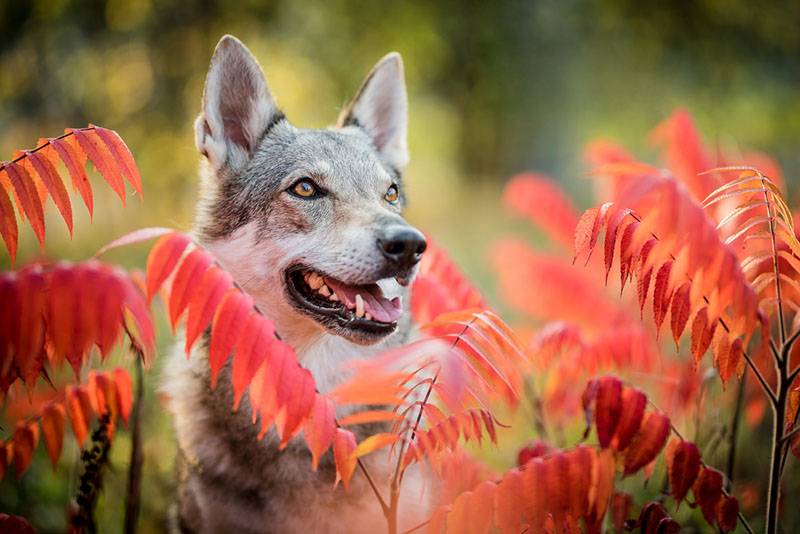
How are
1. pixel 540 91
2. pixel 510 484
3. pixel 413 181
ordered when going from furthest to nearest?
1. pixel 413 181
2. pixel 540 91
3. pixel 510 484

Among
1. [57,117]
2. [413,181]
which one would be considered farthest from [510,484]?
[413,181]

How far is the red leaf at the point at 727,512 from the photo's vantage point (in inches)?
98.5

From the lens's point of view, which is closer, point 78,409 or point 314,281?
point 78,409

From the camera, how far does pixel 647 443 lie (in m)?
2.61

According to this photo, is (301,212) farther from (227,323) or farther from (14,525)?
(14,525)

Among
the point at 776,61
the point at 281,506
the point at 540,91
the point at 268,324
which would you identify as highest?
the point at 776,61

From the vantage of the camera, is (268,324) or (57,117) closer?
(268,324)

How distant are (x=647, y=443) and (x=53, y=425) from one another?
2.57 m

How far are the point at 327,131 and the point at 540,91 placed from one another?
58.3 ft

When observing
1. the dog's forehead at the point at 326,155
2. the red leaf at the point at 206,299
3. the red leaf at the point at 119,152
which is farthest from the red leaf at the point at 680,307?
the red leaf at the point at 119,152

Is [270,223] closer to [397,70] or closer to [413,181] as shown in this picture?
[397,70]

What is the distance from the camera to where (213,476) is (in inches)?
132

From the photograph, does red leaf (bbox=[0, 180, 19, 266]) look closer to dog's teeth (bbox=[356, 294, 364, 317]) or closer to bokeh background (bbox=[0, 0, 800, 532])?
dog's teeth (bbox=[356, 294, 364, 317])

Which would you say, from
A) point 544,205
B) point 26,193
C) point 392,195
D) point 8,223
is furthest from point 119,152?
point 544,205
